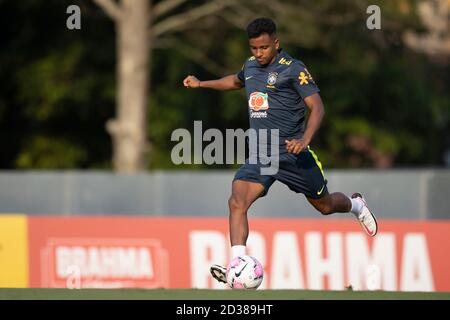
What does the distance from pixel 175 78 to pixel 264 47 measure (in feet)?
59.9

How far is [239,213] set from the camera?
34.4ft

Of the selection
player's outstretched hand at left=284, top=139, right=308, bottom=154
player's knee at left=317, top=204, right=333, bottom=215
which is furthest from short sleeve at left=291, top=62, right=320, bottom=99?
player's knee at left=317, top=204, right=333, bottom=215

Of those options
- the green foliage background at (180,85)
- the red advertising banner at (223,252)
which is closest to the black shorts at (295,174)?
the red advertising banner at (223,252)

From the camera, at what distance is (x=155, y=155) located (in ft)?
92.8

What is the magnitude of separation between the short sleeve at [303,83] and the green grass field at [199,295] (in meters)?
1.74

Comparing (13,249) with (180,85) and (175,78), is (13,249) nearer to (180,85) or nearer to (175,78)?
(175,78)

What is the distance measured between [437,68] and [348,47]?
240 inches

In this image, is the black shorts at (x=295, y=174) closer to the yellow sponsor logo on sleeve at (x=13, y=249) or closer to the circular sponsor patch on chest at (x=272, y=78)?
the circular sponsor patch on chest at (x=272, y=78)

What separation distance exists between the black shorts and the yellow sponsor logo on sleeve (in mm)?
7354

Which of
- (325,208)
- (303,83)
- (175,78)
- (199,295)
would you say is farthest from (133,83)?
(199,295)

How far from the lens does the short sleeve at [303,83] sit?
10.2 m

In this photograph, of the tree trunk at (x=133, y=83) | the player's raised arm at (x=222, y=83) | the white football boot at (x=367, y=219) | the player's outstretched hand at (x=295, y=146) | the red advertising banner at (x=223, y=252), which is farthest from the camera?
the tree trunk at (x=133, y=83)
